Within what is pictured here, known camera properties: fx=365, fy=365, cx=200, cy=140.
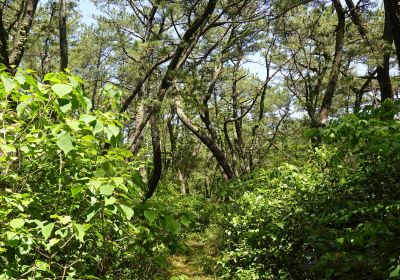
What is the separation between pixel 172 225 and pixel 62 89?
109 cm

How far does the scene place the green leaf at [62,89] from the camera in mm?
1863

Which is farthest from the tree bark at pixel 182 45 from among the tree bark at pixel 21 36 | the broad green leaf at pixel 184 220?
the broad green leaf at pixel 184 220

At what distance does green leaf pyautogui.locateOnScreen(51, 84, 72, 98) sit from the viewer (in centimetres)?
186

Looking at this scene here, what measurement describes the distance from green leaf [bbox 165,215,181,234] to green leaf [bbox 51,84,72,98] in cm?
104

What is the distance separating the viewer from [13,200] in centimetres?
239

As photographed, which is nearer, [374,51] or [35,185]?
[35,185]

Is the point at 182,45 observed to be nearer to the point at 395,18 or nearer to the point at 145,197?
the point at 395,18

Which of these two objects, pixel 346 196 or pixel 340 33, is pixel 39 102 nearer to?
pixel 346 196

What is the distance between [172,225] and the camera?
2.37m

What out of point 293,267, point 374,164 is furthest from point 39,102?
point 293,267

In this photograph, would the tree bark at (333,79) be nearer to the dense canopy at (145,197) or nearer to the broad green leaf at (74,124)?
the dense canopy at (145,197)

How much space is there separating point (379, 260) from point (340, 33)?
7628mm

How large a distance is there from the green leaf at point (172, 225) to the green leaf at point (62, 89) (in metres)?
1.04

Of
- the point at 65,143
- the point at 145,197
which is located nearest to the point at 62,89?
the point at 65,143
